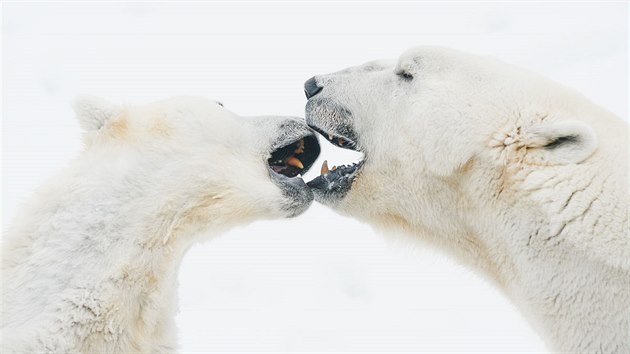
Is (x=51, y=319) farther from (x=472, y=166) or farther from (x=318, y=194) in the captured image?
(x=472, y=166)

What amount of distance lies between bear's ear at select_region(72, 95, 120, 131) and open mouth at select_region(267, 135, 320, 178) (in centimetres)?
102

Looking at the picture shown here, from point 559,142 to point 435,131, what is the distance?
26.4 inches

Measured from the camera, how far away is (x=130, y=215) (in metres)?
4.32

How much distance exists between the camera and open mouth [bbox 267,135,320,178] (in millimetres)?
5094

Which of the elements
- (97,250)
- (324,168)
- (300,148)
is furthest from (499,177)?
(97,250)

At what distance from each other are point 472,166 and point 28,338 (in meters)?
2.36

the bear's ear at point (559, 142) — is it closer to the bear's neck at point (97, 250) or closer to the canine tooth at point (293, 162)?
the canine tooth at point (293, 162)

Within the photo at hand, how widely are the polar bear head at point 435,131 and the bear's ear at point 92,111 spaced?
3.91 ft

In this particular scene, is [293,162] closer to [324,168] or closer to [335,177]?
[324,168]

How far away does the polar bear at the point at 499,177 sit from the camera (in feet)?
11.9

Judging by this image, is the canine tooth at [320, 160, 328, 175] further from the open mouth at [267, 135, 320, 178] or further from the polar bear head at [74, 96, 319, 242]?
the open mouth at [267, 135, 320, 178]

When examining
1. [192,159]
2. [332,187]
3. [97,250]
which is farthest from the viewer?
[332,187]

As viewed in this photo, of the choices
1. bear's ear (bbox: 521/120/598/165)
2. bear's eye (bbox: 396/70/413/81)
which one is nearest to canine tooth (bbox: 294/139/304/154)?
bear's eye (bbox: 396/70/413/81)

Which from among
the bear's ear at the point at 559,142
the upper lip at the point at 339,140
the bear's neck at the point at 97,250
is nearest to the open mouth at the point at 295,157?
the upper lip at the point at 339,140
